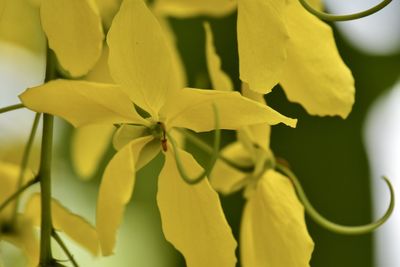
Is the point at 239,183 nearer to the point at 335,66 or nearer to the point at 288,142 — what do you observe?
the point at 335,66

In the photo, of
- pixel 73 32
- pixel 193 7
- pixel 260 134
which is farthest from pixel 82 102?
pixel 193 7

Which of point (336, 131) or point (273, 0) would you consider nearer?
point (273, 0)

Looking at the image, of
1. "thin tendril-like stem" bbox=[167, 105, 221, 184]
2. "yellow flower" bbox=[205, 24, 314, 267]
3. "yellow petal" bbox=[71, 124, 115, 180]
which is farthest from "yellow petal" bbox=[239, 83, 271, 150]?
"yellow petal" bbox=[71, 124, 115, 180]

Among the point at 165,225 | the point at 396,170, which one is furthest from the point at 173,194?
the point at 396,170

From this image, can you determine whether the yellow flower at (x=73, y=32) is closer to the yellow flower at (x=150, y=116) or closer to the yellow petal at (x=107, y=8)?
the yellow flower at (x=150, y=116)

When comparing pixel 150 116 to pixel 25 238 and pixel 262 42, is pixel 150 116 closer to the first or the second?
pixel 262 42

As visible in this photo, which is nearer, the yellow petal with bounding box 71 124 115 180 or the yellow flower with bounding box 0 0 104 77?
the yellow flower with bounding box 0 0 104 77

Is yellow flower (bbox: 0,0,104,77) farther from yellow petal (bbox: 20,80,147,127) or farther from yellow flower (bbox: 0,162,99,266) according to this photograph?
yellow flower (bbox: 0,162,99,266)
